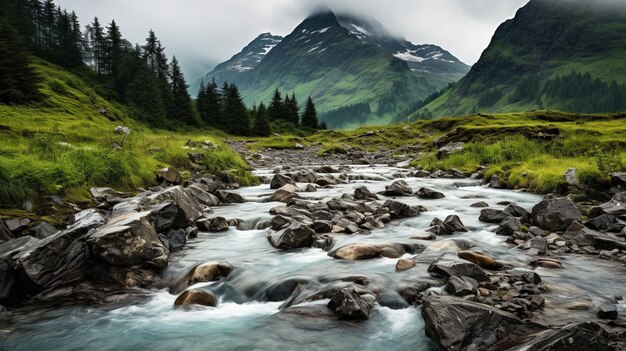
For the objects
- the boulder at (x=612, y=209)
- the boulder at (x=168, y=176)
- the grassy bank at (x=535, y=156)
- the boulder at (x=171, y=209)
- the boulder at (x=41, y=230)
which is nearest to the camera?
the boulder at (x=41, y=230)

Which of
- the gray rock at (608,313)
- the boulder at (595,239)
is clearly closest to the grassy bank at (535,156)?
the boulder at (595,239)

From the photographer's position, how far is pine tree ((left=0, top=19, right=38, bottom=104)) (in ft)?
159

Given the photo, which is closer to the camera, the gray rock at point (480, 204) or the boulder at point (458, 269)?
the boulder at point (458, 269)

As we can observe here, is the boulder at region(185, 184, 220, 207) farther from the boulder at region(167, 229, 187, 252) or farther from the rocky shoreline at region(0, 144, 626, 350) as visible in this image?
the boulder at region(167, 229, 187, 252)

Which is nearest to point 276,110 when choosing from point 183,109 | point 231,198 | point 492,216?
point 183,109

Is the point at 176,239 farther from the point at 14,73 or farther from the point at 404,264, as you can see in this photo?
the point at 14,73

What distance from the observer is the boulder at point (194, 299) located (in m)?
7.28

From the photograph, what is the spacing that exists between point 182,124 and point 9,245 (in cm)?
7929

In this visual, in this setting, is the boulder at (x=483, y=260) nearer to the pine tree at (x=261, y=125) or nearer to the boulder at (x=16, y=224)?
the boulder at (x=16, y=224)

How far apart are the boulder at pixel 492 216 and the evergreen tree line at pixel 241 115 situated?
79435 mm

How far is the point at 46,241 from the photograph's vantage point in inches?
304

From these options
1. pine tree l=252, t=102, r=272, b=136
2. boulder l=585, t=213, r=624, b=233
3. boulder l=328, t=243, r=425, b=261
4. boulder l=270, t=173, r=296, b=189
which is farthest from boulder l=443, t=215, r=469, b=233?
pine tree l=252, t=102, r=272, b=136

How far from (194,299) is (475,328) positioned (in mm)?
5090

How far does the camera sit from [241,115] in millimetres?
90188
